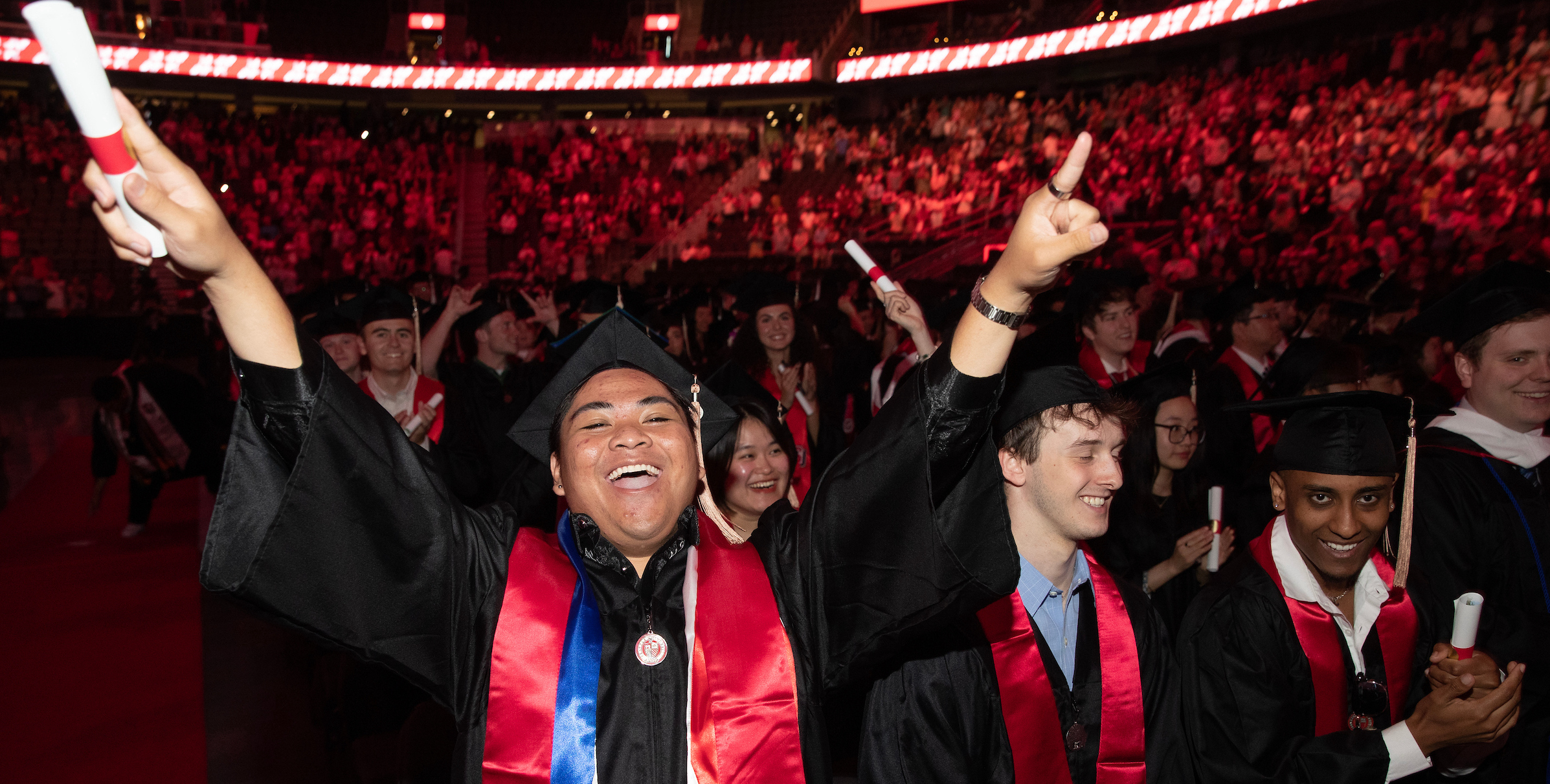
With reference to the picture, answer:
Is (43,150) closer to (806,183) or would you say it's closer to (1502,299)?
(806,183)

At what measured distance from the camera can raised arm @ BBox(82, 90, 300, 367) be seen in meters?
1.24

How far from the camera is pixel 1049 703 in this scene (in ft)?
6.89

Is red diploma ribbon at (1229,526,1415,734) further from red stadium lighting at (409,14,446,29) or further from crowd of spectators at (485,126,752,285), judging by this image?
red stadium lighting at (409,14,446,29)

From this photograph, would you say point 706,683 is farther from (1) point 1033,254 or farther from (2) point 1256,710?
(2) point 1256,710

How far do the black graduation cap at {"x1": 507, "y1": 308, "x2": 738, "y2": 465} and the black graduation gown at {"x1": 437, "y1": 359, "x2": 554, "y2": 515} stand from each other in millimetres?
2359

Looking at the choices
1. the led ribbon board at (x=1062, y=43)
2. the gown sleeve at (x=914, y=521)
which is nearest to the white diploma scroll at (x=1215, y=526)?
the gown sleeve at (x=914, y=521)

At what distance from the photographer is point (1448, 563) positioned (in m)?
2.91

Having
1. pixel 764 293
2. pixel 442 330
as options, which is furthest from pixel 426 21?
pixel 764 293

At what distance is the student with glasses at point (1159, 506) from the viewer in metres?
3.52

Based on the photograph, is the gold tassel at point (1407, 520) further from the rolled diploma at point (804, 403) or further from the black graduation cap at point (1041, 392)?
the rolled diploma at point (804, 403)

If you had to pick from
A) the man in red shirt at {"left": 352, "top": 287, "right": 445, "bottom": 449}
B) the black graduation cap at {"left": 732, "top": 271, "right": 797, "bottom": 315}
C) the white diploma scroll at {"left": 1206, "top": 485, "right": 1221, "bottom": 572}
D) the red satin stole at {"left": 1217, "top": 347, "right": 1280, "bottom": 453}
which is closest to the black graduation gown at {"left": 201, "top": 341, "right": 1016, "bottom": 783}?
the white diploma scroll at {"left": 1206, "top": 485, "right": 1221, "bottom": 572}

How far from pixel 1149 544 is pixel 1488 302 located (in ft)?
4.29

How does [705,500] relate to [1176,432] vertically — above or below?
below

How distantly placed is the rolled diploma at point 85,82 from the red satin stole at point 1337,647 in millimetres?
2459
